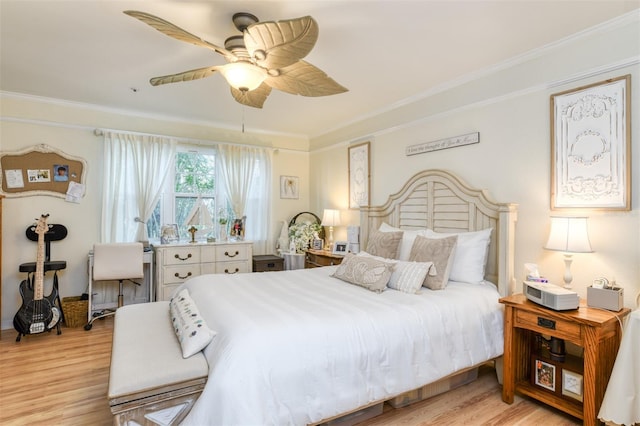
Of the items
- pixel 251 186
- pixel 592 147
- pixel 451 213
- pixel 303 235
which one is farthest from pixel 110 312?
pixel 592 147

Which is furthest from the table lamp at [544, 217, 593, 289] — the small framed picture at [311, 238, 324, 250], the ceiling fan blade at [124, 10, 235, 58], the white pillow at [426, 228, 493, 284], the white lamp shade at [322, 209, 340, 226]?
the small framed picture at [311, 238, 324, 250]

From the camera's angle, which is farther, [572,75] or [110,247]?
[110,247]

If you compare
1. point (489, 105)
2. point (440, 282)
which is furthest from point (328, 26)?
point (440, 282)

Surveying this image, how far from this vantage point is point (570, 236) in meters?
2.14

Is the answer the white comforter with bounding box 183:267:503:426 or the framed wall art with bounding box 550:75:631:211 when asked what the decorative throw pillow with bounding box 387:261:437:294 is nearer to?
the white comforter with bounding box 183:267:503:426

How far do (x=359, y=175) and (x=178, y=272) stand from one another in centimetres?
255

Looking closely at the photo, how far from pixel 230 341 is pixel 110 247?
2.68 meters

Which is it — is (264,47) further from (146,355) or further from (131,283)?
(131,283)

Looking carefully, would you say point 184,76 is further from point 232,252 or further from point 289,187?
point 289,187

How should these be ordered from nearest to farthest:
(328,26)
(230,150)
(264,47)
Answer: (264,47), (328,26), (230,150)

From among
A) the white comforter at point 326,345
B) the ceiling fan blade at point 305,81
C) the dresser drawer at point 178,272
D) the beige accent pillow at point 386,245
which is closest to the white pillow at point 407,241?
the beige accent pillow at point 386,245

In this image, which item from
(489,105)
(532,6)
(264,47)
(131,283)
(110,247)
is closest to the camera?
(264,47)

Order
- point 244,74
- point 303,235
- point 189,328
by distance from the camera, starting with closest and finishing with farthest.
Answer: point 189,328 → point 244,74 → point 303,235

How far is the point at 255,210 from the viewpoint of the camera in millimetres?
4930
